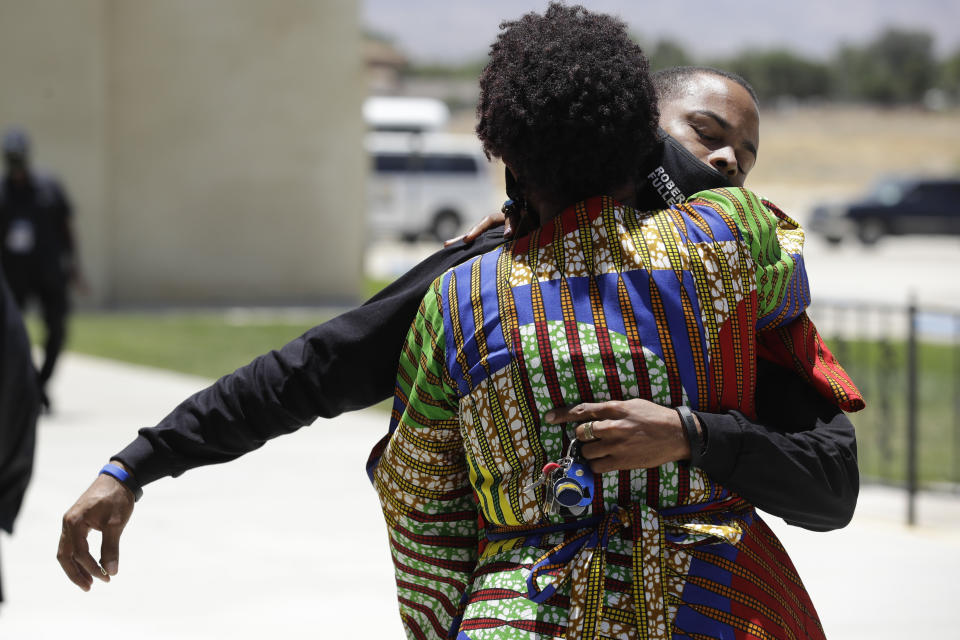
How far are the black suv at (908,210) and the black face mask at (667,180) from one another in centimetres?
3333

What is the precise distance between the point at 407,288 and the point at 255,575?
358cm

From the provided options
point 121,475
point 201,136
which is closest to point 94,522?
point 121,475

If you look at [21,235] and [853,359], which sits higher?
[21,235]

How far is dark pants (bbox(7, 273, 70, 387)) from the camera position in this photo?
9.23 metres

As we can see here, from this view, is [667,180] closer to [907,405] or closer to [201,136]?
[907,405]

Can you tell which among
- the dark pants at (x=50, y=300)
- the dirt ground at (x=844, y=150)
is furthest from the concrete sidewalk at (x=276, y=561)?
the dirt ground at (x=844, y=150)

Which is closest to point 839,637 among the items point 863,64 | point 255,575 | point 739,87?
point 255,575

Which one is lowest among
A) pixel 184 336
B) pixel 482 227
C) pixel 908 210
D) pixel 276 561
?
pixel 908 210

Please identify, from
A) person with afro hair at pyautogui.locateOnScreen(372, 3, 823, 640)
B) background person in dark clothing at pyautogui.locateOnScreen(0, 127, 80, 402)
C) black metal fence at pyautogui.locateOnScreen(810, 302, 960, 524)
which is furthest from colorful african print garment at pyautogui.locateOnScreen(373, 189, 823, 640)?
background person in dark clothing at pyautogui.locateOnScreen(0, 127, 80, 402)

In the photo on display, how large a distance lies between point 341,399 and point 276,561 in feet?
12.1

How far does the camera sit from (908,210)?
34.5 meters

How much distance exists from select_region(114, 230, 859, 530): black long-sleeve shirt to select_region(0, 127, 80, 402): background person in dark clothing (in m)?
7.36

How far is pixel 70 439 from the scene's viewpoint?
8.38m

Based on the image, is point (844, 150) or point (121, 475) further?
point (844, 150)
